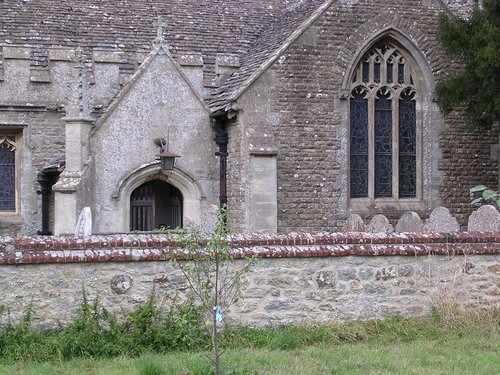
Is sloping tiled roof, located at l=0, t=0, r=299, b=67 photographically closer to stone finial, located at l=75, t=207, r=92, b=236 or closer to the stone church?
the stone church

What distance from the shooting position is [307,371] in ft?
27.7

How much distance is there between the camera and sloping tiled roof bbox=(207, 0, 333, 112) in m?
16.9

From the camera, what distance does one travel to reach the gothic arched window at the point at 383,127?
17.9 m

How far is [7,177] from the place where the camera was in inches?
755

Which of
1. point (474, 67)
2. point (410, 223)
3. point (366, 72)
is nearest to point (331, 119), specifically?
point (366, 72)

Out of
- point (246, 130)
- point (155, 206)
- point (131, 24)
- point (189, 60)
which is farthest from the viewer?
point (131, 24)

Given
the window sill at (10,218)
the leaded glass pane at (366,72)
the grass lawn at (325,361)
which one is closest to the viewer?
the grass lawn at (325,361)

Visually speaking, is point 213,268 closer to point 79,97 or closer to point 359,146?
point 79,97

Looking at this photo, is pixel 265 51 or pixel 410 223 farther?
pixel 265 51

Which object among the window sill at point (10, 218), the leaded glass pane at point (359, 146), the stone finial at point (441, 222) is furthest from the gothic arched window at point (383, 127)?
the window sill at point (10, 218)

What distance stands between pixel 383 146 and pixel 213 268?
9200mm

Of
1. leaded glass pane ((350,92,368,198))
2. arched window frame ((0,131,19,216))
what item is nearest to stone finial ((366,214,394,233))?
leaded glass pane ((350,92,368,198))

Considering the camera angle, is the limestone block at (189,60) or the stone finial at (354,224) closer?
the stone finial at (354,224)

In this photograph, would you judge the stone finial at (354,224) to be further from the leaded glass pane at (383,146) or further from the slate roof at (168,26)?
the slate roof at (168,26)
